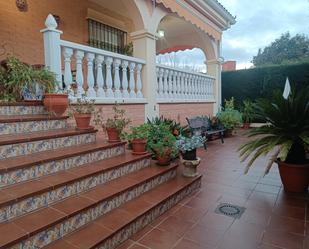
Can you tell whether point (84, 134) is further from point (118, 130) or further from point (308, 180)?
point (308, 180)

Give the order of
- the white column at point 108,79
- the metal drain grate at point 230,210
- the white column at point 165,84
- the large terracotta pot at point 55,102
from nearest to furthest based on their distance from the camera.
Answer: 1. the metal drain grate at point 230,210
2. the large terracotta pot at point 55,102
3. the white column at point 108,79
4. the white column at point 165,84

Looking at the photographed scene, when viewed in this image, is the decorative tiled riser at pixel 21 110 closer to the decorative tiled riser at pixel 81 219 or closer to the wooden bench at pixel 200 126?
the decorative tiled riser at pixel 81 219

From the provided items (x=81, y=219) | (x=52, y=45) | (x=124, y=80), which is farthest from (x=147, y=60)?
(x=81, y=219)

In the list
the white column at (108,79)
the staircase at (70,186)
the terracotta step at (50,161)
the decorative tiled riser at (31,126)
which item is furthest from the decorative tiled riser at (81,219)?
the white column at (108,79)

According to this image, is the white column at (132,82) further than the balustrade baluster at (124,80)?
Yes

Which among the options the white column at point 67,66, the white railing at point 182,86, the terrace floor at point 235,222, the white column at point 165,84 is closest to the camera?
the terrace floor at point 235,222

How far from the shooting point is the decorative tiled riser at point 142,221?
200 centimetres

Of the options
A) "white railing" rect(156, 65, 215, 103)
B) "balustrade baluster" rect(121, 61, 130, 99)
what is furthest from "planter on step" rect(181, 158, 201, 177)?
"white railing" rect(156, 65, 215, 103)

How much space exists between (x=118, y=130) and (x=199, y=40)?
6539 millimetres

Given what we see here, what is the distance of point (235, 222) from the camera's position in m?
2.47

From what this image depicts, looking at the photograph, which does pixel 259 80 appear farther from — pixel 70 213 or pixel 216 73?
pixel 70 213

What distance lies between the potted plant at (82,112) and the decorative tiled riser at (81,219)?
1.28 metres

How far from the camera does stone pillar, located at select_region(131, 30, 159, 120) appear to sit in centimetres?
530

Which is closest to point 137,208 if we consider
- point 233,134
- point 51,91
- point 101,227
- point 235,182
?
point 101,227
